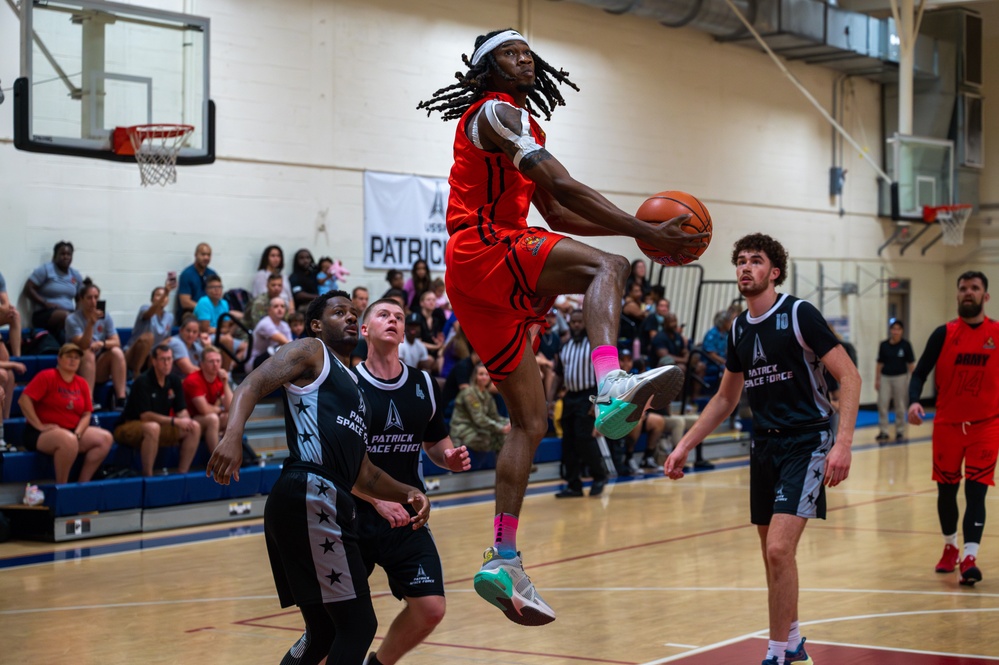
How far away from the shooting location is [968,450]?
8.59 metres

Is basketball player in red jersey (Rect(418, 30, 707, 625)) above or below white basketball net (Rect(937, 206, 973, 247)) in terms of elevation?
below

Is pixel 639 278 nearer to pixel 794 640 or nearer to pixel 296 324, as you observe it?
pixel 296 324

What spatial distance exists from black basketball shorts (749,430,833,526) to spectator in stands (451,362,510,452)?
6982 mm

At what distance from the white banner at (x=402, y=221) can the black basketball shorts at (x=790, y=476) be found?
10.7 meters

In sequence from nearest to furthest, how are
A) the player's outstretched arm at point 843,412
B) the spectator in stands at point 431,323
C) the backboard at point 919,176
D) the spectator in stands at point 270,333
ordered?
1. the player's outstretched arm at point 843,412
2. the spectator in stands at point 270,333
3. the spectator in stands at point 431,323
4. the backboard at point 919,176

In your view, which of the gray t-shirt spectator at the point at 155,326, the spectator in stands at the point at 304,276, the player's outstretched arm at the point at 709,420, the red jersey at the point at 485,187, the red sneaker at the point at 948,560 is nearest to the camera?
the red jersey at the point at 485,187

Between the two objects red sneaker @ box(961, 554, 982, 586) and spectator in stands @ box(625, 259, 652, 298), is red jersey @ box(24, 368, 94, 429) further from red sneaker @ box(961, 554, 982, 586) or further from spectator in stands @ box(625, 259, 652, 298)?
spectator in stands @ box(625, 259, 652, 298)

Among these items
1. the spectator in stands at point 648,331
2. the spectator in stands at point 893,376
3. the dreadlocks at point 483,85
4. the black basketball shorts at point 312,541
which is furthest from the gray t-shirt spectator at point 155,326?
the spectator in stands at point 893,376

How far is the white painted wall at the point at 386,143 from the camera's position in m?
13.8

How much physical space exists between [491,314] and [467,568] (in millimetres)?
5278

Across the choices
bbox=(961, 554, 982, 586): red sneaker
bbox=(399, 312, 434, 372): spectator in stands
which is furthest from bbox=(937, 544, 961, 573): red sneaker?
bbox=(399, 312, 434, 372): spectator in stands

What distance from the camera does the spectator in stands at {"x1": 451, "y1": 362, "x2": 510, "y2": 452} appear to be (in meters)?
13.1

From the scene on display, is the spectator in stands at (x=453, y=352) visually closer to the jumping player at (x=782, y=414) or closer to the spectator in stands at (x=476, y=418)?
the spectator in stands at (x=476, y=418)

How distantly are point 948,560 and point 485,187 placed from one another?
6083 mm
